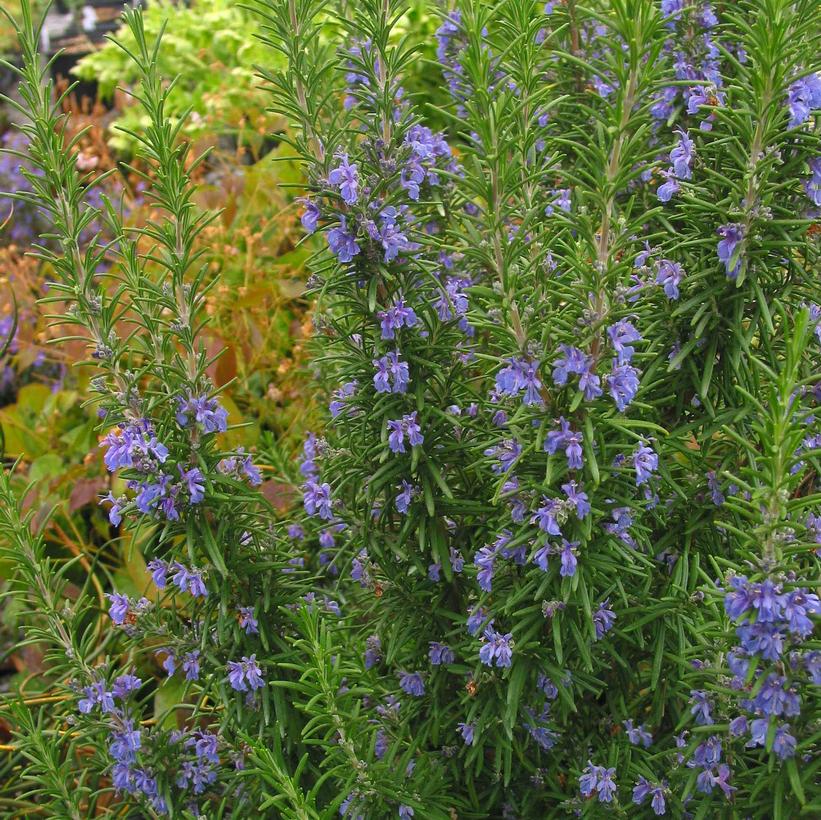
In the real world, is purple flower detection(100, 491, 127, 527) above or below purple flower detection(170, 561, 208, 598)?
above

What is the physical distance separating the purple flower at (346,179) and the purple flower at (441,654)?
2.71ft

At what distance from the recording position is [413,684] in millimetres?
1726

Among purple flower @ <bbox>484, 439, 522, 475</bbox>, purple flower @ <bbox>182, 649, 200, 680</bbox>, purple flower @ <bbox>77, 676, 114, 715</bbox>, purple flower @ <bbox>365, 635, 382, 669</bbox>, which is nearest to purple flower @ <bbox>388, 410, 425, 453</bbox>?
purple flower @ <bbox>484, 439, 522, 475</bbox>

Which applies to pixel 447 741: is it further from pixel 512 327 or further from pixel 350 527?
pixel 512 327

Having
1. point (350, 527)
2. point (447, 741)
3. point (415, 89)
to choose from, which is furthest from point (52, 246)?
point (447, 741)

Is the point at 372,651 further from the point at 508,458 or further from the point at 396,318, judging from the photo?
the point at 396,318

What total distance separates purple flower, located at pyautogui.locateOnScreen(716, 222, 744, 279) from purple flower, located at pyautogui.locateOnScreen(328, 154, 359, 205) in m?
0.60

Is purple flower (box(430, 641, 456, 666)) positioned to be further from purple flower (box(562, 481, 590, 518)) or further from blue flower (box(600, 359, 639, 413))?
blue flower (box(600, 359, 639, 413))

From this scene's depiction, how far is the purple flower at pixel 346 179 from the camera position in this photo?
147 cm

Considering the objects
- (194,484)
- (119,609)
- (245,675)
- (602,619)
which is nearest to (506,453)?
(602,619)

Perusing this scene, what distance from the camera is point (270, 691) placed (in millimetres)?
1758

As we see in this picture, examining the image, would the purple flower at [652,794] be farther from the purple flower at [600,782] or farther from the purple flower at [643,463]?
the purple flower at [643,463]

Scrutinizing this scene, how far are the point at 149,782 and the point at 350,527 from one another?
2.11 feet

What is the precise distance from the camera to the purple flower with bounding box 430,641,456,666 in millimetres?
1679
